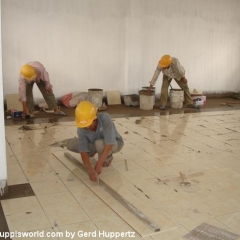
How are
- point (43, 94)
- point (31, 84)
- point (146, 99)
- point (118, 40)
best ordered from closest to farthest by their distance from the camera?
point (31, 84), point (43, 94), point (146, 99), point (118, 40)

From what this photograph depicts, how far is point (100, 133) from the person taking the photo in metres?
3.43

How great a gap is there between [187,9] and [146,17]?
1092mm

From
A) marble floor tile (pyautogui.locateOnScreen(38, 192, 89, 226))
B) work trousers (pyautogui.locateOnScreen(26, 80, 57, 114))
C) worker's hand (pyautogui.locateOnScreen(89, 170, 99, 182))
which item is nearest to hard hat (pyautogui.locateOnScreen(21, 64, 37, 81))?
work trousers (pyautogui.locateOnScreen(26, 80, 57, 114))

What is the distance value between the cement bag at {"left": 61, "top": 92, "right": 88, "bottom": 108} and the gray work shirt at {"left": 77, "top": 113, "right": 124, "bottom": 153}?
12.3 feet

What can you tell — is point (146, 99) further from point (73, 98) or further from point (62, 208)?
point (62, 208)

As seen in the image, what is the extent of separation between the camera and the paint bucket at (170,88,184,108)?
285 inches

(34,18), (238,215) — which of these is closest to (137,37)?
(34,18)

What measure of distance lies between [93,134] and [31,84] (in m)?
2.99

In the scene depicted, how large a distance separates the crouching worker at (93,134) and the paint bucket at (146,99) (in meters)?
3.63

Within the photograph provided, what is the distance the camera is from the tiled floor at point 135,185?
8.59 ft

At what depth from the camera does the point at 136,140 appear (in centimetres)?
486

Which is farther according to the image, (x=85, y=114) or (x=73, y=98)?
(x=73, y=98)

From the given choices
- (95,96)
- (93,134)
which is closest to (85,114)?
(93,134)

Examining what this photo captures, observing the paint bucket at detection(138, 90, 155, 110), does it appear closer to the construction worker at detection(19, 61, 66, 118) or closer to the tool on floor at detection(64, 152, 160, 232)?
the construction worker at detection(19, 61, 66, 118)
